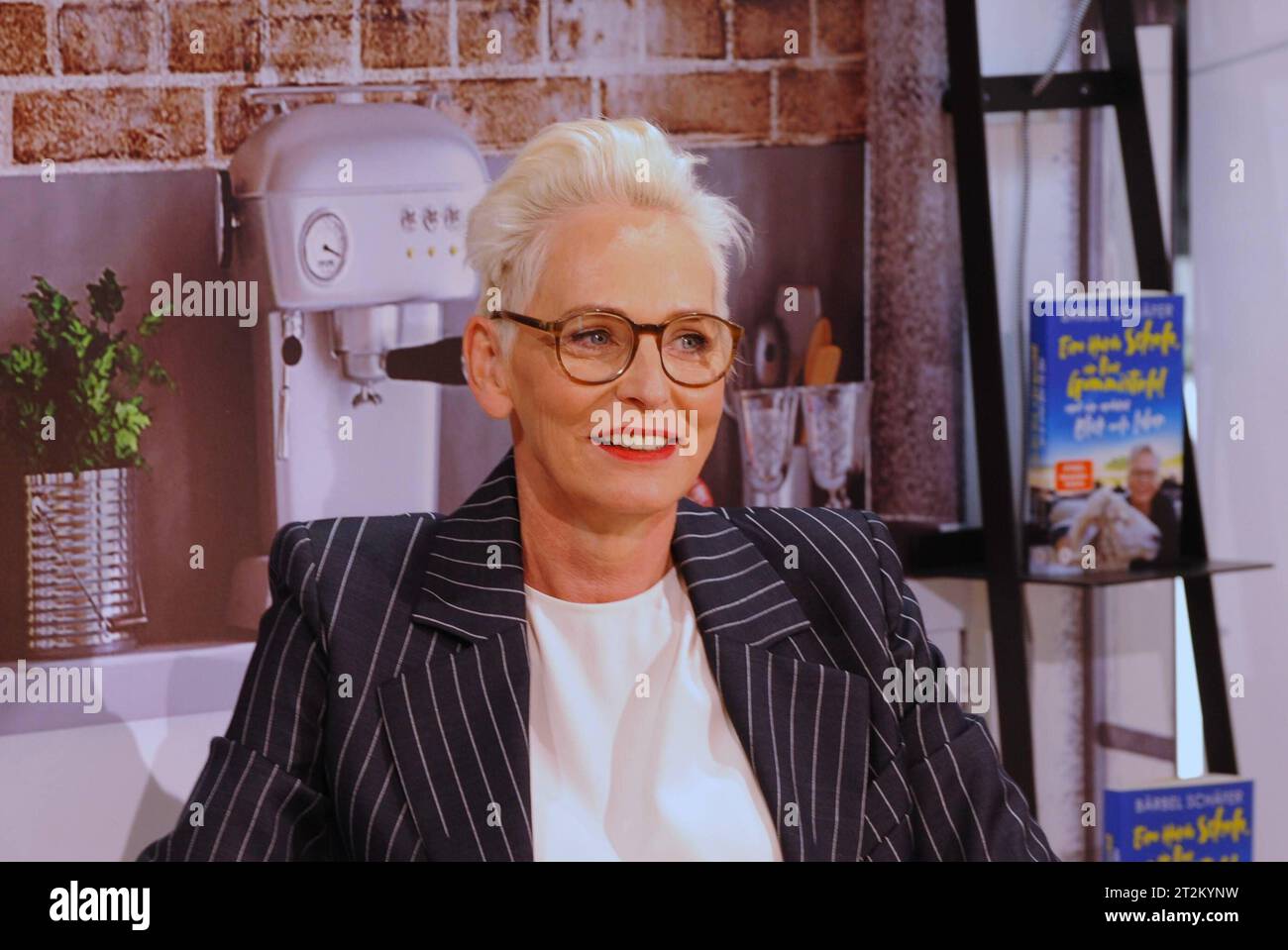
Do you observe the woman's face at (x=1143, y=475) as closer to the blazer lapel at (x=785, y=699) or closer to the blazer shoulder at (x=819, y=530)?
the blazer shoulder at (x=819, y=530)

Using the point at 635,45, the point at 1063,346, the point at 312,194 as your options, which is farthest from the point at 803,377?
the point at 312,194

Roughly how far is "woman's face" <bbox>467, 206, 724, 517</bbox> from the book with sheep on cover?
1035 millimetres

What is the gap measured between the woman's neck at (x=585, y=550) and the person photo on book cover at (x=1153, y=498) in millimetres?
1157

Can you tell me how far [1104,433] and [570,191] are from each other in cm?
123

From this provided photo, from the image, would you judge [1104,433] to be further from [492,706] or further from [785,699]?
[492,706]

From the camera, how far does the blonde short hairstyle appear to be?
1377mm

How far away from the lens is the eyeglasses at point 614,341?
1.38 m

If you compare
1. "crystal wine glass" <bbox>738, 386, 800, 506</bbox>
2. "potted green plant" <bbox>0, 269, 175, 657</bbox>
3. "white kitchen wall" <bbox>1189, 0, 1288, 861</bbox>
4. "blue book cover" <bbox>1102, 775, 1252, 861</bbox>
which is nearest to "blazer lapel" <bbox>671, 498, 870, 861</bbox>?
"crystal wine glass" <bbox>738, 386, 800, 506</bbox>

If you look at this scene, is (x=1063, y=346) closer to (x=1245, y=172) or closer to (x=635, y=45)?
(x=1245, y=172)

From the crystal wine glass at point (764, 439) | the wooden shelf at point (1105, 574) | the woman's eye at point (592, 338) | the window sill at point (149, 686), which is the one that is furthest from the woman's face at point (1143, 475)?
the window sill at point (149, 686)

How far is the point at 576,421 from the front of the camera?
4.53 ft

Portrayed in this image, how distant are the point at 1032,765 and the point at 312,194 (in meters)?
1.43

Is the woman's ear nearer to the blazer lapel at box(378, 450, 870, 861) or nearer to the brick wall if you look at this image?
the blazer lapel at box(378, 450, 870, 861)

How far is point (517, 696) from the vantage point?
1.32 metres
